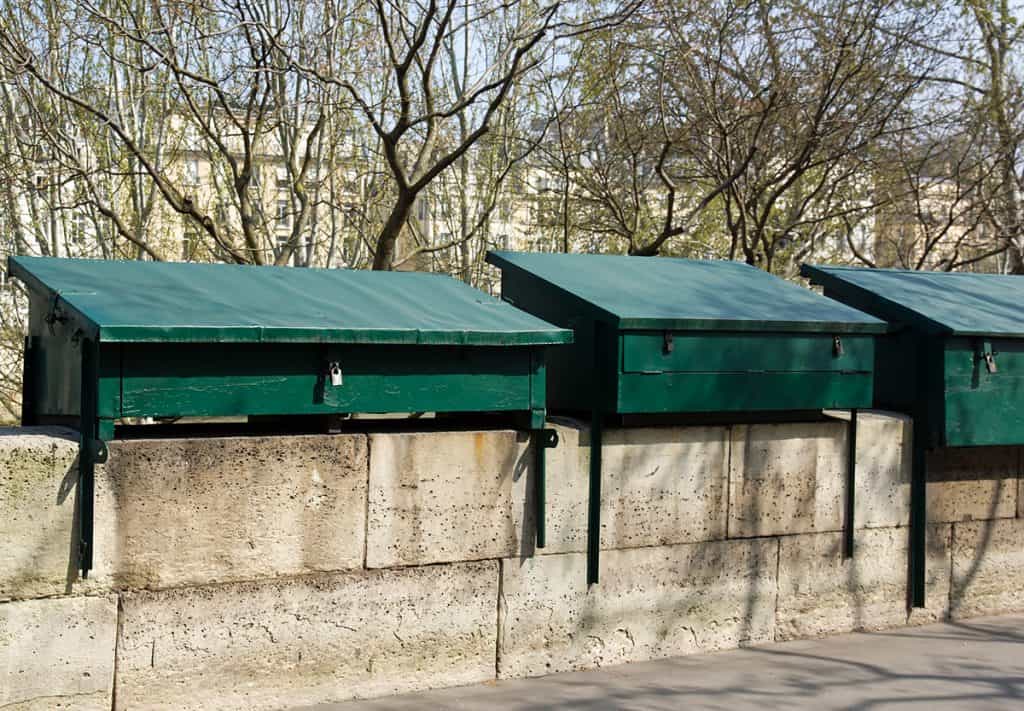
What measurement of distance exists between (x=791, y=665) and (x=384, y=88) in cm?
970

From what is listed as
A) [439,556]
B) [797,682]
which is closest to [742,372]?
[797,682]

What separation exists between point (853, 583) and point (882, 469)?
1.99ft

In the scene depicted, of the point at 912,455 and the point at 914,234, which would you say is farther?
the point at 914,234

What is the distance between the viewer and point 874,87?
40.8 feet

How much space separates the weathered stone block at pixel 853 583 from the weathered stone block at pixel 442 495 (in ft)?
5.20

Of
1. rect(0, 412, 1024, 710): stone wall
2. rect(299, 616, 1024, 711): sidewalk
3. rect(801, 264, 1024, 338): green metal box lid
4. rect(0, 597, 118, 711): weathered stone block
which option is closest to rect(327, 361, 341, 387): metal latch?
rect(0, 412, 1024, 710): stone wall

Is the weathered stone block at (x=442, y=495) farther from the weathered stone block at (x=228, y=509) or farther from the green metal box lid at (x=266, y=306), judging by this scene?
the green metal box lid at (x=266, y=306)

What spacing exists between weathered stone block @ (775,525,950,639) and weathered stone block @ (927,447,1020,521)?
0.14m

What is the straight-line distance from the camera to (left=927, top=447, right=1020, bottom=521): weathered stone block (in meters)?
6.27

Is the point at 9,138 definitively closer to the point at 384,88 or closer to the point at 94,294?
the point at 384,88

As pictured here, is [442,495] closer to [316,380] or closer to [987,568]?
[316,380]

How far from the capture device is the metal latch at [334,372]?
4.49m

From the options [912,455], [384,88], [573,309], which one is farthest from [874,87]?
[573,309]

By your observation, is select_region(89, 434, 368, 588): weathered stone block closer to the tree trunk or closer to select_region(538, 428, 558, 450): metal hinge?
select_region(538, 428, 558, 450): metal hinge
